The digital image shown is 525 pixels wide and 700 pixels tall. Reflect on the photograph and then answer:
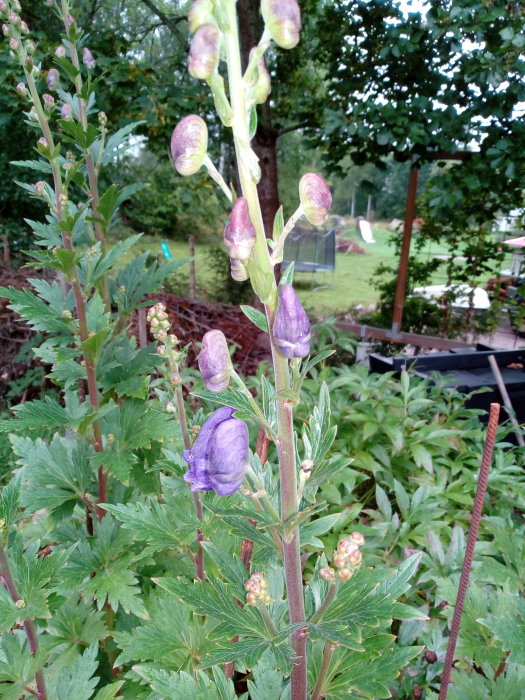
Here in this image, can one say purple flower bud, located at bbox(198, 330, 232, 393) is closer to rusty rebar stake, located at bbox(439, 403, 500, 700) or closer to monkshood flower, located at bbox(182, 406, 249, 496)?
monkshood flower, located at bbox(182, 406, 249, 496)

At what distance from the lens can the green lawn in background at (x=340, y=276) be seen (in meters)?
6.94

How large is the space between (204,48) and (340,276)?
399 inches

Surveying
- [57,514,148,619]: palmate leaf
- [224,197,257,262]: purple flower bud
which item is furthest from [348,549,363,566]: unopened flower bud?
[57,514,148,619]: palmate leaf

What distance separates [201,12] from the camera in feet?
1.79

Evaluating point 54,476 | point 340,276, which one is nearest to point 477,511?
point 54,476

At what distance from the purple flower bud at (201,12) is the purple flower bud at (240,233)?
0.68ft

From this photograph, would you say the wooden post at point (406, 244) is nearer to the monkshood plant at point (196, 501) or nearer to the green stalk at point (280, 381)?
the monkshood plant at point (196, 501)

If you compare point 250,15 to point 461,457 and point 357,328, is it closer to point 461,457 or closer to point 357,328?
point 357,328

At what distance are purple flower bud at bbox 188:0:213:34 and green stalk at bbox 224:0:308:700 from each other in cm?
2

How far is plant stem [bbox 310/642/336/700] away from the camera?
662 millimetres

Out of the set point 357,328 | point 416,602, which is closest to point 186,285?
point 357,328

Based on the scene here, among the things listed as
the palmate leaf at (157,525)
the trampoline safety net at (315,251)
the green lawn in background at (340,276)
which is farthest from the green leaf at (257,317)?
the trampoline safety net at (315,251)

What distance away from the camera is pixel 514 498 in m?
1.93

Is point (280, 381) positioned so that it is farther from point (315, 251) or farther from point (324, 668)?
point (315, 251)
